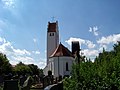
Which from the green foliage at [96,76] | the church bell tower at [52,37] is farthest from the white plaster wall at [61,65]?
the green foliage at [96,76]

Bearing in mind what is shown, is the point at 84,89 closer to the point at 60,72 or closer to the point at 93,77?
the point at 93,77

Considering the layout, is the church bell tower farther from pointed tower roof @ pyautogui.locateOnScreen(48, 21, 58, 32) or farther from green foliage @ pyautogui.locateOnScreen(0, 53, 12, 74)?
green foliage @ pyautogui.locateOnScreen(0, 53, 12, 74)

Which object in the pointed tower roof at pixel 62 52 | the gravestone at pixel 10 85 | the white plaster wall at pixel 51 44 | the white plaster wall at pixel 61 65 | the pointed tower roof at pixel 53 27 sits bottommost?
the gravestone at pixel 10 85

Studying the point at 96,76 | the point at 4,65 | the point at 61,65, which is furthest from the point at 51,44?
the point at 96,76

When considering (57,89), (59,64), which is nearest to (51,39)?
(59,64)

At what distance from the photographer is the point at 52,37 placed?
84188 millimetres

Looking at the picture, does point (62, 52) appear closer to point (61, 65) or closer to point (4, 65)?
point (61, 65)

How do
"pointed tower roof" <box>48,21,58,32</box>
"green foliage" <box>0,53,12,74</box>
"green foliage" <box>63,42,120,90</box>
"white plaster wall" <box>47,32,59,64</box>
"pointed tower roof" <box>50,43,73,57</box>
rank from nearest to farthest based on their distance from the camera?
"green foliage" <box>63,42,120,90</box> < "pointed tower roof" <box>50,43,73,57</box> < "green foliage" <box>0,53,12,74</box> < "white plaster wall" <box>47,32,59,64</box> < "pointed tower roof" <box>48,21,58,32</box>

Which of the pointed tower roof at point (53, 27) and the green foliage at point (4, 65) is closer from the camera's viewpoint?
the green foliage at point (4, 65)

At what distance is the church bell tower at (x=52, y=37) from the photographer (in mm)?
81812

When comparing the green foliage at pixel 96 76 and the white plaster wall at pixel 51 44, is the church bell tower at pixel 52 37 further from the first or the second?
the green foliage at pixel 96 76

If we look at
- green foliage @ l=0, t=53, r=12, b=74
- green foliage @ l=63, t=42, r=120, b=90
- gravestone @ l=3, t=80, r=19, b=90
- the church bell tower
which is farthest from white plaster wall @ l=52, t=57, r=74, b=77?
green foliage @ l=63, t=42, r=120, b=90

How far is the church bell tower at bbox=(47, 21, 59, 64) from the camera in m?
81.8

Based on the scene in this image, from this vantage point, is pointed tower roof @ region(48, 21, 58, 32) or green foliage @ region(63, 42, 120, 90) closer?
green foliage @ region(63, 42, 120, 90)
